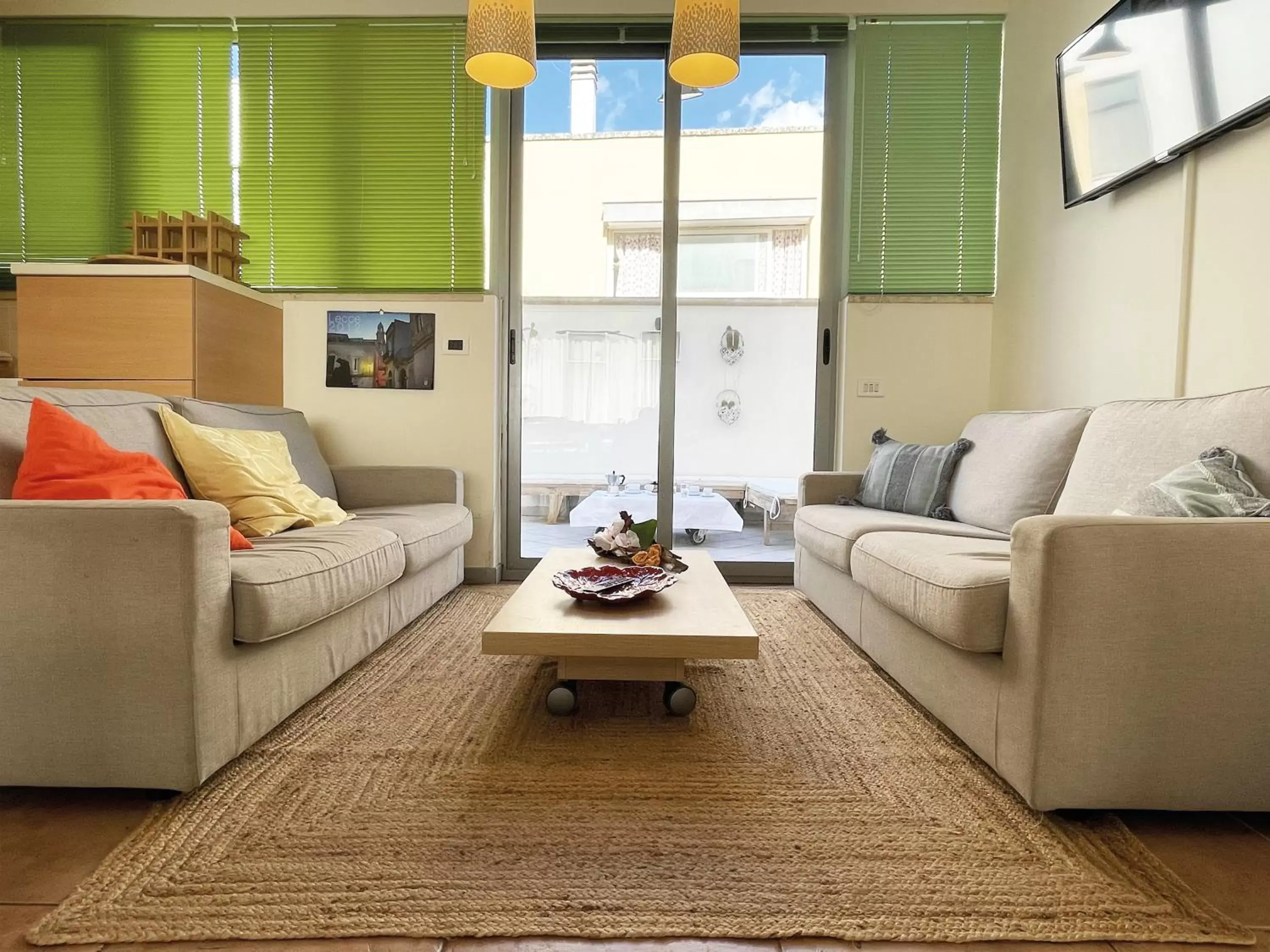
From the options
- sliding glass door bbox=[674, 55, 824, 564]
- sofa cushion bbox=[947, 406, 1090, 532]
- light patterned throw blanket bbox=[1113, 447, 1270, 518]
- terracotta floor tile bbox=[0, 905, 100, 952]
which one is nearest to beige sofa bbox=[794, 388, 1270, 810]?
light patterned throw blanket bbox=[1113, 447, 1270, 518]

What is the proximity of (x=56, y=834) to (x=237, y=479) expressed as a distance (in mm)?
1190

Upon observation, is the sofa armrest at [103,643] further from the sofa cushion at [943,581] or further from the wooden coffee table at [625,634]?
the sofa cushion at [943,581]

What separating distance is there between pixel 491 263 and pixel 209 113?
173 centimetres

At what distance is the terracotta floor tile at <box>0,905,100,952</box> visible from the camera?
0.97 m

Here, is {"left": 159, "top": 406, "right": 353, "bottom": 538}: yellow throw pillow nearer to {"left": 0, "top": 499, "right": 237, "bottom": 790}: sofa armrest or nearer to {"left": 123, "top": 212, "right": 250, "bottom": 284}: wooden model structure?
{"left": 0, "top": 499, "right": 237, "bottom": 790}: sofa armrest

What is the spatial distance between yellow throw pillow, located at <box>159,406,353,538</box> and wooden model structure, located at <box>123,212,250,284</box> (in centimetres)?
130

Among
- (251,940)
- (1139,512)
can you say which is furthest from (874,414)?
(251,940)

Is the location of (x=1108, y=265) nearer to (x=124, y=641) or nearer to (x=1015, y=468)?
(x=1015, y=468)

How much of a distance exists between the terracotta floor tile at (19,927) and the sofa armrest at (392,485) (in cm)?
215

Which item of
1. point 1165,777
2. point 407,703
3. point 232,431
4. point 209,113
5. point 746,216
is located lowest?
point 407,703

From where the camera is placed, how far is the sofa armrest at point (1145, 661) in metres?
1.25

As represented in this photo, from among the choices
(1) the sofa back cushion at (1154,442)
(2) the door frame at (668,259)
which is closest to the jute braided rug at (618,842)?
(1) the sofa back cushion at (1154,442)

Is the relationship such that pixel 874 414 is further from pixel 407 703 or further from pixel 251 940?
pixel 251 940

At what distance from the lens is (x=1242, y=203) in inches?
78.9
